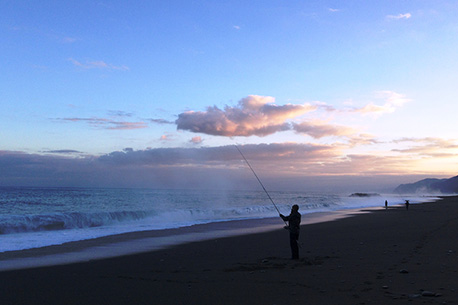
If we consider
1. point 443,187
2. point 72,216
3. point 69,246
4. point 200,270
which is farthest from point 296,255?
point 443,187

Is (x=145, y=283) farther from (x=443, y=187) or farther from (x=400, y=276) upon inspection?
(x=443, y=187)

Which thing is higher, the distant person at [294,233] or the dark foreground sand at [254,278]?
the distant person at [294,233]

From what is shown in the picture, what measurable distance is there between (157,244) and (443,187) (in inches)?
7238

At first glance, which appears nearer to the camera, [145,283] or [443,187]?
[145,283]

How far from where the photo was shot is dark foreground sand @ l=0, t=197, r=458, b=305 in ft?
18.4

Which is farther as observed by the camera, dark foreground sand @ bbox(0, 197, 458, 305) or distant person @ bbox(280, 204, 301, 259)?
distant person @ bbox(280, 204, 301, 259)

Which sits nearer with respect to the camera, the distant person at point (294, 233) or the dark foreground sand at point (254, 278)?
the dark foreground sand at point (254, 278)

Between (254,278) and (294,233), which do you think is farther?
(294,233)

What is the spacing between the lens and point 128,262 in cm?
936

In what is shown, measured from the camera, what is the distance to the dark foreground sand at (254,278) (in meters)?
5.62

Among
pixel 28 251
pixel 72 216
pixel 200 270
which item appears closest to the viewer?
pixel 200 270

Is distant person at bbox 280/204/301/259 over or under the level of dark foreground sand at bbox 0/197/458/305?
over

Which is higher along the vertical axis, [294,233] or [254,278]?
[294,233]

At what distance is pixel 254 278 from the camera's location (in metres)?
7.03
